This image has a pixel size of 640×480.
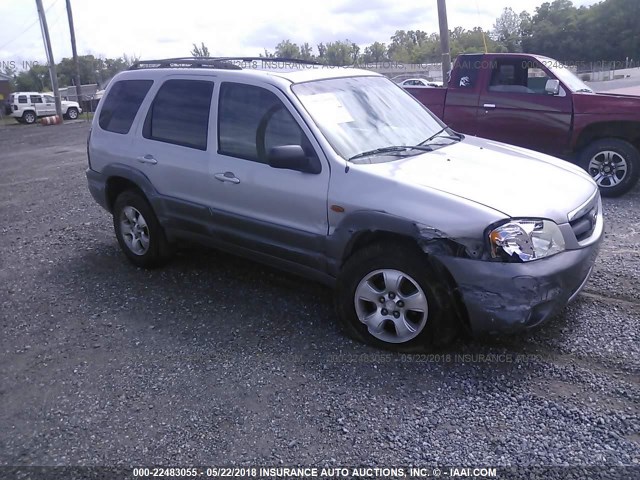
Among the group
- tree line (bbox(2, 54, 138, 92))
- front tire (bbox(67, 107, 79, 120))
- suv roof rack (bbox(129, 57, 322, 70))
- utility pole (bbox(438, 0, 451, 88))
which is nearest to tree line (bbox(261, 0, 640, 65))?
utility pole (bbox(438, 0, 451, 88))

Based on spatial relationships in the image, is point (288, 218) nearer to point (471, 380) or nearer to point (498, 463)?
point (471, 380)

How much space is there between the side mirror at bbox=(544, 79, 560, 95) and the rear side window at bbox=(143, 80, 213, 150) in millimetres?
5246

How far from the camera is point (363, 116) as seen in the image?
439 centimetres

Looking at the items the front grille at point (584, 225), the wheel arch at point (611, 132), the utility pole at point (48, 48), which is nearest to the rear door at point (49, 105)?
the utility pole at point (48, 48)

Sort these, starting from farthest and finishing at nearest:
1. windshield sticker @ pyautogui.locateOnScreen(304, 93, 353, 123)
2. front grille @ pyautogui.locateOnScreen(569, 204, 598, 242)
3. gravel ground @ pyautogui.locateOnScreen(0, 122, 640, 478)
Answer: windshield sticker @ pyautogui.locateOnScreen(304, 93, 353, 123) < front grille @ pyautogui.locateOnScreen(569, 204, 598, 242) < gravel ground @ pyautogui.locateOnScreen(0, 122, 640, 478)

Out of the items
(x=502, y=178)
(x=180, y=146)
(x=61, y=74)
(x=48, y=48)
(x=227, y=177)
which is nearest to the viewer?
(x=502, y=178)

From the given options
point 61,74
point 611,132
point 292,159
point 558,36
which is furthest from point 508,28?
point 61,74

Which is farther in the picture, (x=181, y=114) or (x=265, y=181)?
(x=181, y=114)

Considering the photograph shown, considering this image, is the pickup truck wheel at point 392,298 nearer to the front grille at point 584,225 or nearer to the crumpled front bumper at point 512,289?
the crumpled front bumper at point 512,289

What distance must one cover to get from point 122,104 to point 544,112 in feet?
18.4

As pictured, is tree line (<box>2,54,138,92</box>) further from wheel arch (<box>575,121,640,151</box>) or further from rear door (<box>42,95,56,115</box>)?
wheel arch (<box>575,121,640,151</box>)

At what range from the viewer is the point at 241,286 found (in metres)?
5.09

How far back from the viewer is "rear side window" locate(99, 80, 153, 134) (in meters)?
5.38

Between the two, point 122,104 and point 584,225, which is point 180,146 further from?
point 584,225
